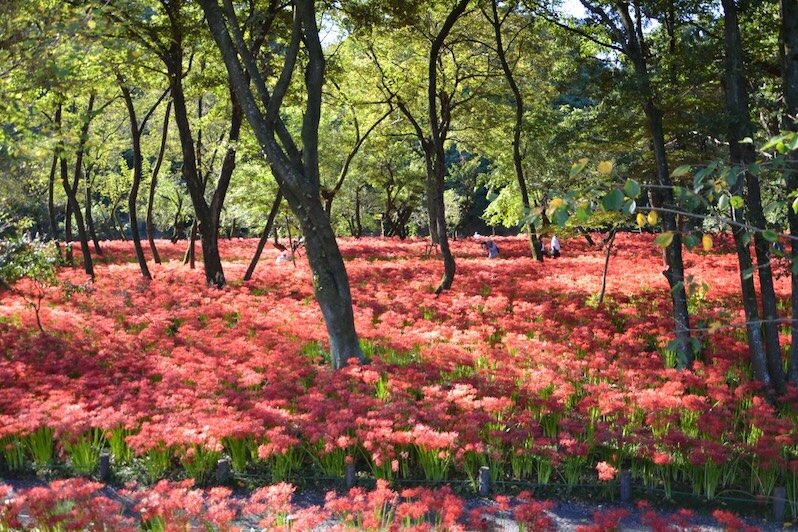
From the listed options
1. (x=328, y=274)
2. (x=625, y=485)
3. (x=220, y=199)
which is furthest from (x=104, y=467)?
(x=220, y=199)

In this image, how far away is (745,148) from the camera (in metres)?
8.41

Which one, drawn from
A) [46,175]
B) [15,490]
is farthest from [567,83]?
[46,175]

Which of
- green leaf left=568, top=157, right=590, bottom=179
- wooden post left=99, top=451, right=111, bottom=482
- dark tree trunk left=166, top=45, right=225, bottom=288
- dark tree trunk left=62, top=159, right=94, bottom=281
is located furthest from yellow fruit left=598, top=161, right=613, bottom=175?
dark tree trunk left=62, top=159, right=94, bottom=281

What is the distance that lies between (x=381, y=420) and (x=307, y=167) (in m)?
4.16

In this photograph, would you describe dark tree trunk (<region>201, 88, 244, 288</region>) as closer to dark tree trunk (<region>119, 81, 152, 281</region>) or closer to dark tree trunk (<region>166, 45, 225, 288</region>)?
dark tree trunk (<region>166, 45, 225, 288</region>)

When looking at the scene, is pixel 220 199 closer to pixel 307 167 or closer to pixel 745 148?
pixel 307 167

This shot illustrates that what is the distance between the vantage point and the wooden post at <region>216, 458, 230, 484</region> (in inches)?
276

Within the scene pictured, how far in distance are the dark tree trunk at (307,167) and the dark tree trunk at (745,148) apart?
575 centimetres

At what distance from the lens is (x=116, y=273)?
1947cm

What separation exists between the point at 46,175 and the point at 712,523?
77.4 ft

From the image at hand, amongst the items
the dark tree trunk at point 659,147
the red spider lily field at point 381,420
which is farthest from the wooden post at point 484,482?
the dark tree trunk at point 659,147

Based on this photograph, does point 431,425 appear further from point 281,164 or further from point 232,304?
point 232,304

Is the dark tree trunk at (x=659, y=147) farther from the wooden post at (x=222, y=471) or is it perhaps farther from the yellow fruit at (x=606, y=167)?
the yellow fruit at (x=606, y=167)

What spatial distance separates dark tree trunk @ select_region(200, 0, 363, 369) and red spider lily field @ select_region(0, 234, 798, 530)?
80cm
